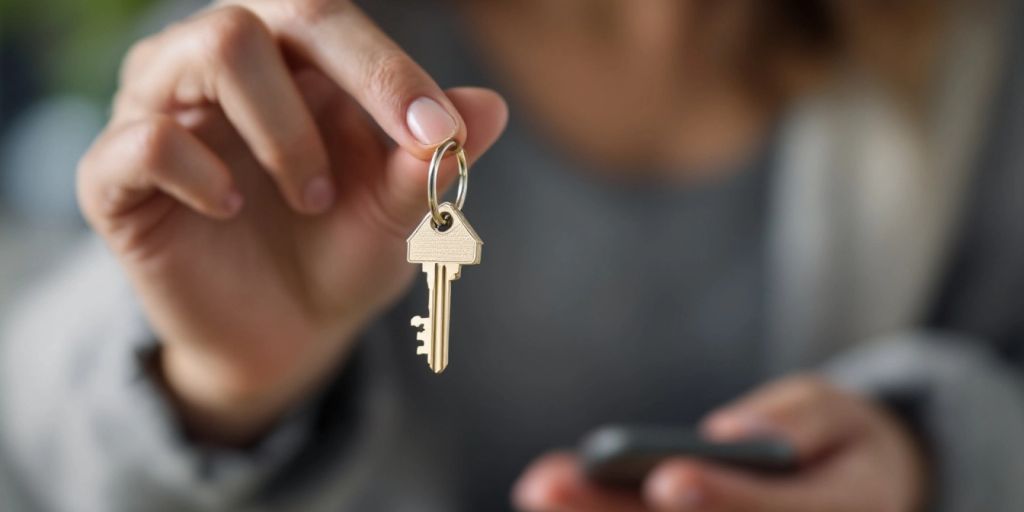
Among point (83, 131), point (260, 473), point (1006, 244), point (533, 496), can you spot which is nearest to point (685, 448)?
point (533, 496)

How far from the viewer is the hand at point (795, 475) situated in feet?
2.08

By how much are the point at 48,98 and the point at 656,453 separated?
1.38 metres

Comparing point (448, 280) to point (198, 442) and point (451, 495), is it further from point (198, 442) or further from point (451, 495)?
point (451, 495)

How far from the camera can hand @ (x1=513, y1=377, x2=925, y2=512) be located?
63cm

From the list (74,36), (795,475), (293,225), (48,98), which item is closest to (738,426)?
(795,475)

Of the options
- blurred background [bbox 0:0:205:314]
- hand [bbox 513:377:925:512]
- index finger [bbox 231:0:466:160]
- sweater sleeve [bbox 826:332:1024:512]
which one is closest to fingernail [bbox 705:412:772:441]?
hand [bbox 513:377:925:512]

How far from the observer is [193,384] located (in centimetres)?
62

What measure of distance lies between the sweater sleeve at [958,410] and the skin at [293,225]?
31 millimetres

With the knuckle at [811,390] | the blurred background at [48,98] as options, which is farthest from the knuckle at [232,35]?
the blurred background at [48,98]

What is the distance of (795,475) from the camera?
70cm

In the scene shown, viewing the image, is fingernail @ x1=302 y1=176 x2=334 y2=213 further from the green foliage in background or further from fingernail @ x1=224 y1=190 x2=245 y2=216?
the green foliage in background

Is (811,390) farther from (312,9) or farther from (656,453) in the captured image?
(312,9)

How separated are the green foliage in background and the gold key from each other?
1106 mm

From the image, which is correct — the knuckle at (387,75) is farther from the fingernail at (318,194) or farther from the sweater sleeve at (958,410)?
the sweater sleeve at (958,410)
